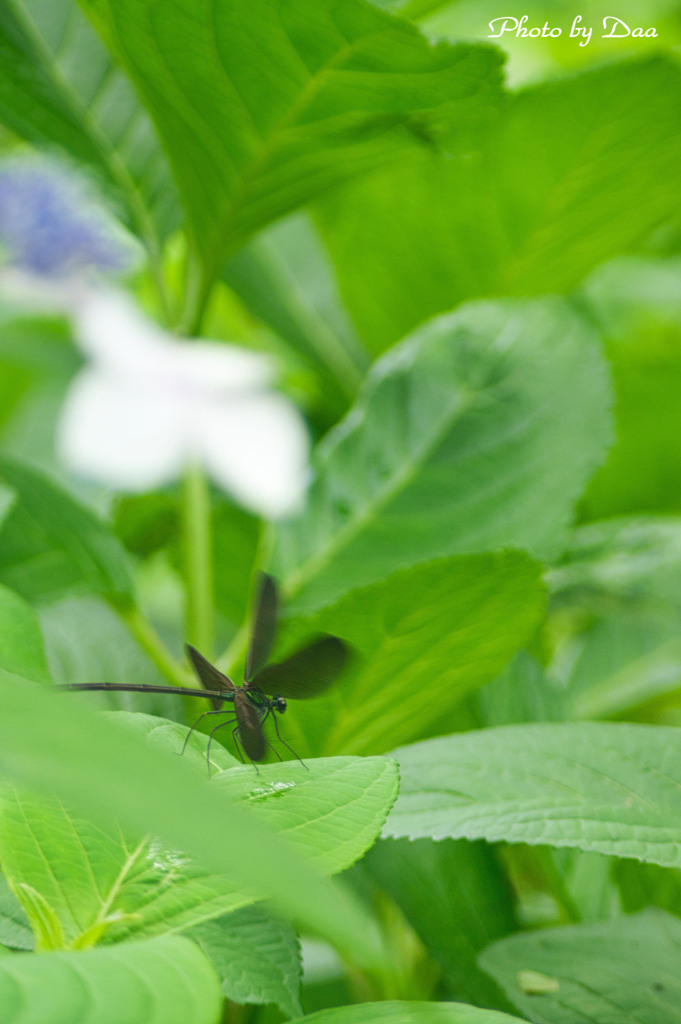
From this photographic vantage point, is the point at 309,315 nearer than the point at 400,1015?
No

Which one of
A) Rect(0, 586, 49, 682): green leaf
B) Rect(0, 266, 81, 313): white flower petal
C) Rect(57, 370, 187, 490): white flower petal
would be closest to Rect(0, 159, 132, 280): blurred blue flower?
Rect(0, 266, 81, 313): white flower petal

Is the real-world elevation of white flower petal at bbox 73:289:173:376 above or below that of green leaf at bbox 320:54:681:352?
below

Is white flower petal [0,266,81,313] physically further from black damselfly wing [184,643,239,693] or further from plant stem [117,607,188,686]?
black damselfly wing [184,643,239,693]

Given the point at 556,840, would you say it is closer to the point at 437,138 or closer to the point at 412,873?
the point at 412,873

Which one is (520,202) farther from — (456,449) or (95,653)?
(95,653)

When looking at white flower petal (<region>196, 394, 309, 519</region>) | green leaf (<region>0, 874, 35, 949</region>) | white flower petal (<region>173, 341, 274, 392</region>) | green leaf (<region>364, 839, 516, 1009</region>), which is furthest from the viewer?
white flower petal (<region>173, 341, 274, 392</region>)

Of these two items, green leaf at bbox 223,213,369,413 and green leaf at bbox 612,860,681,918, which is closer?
green leaf at bbox 612,860,681,918

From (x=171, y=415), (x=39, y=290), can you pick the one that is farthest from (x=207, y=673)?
(x=39, y=290)
